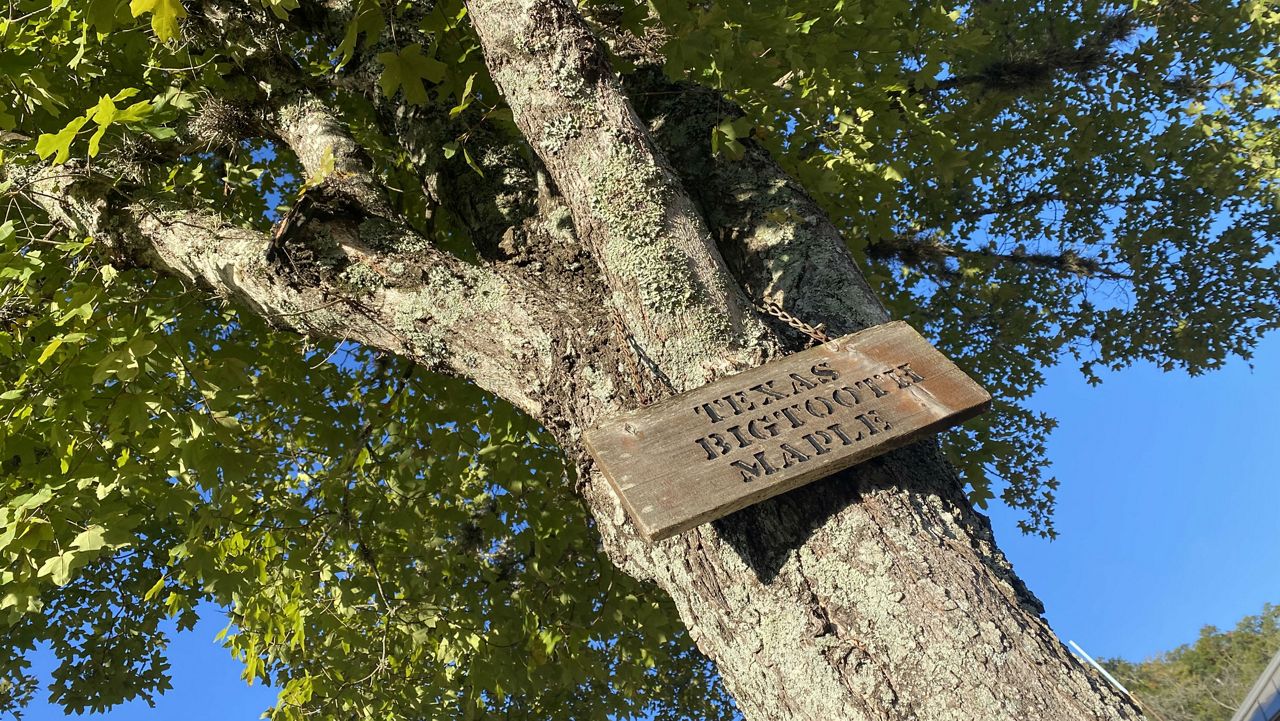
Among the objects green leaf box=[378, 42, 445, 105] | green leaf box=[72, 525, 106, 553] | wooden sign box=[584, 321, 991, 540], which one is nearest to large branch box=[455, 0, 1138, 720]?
wooden sign box=[584, 321, 991, 540]

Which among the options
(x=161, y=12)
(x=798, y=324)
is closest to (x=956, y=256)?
(x=798, y=324)

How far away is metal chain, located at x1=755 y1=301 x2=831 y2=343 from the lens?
214cm

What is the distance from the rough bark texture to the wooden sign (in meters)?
0.11

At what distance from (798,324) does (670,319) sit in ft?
1.25

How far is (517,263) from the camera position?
2.65 metres

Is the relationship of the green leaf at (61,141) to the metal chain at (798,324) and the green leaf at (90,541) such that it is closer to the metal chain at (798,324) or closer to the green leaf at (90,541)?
the green leaf at (90,541)

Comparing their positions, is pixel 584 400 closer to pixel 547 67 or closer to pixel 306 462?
pixel 547 67

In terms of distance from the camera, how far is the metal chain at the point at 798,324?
214 cm

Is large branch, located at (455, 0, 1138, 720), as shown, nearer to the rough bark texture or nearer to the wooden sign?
the rough bark texture

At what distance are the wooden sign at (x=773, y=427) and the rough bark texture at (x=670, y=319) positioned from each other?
11 centimetres

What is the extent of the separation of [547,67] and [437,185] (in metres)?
0.99

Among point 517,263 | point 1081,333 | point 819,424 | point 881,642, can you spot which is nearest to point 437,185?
point 517,263

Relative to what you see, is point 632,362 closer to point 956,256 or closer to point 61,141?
point 61,141

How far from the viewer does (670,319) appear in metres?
2.04
